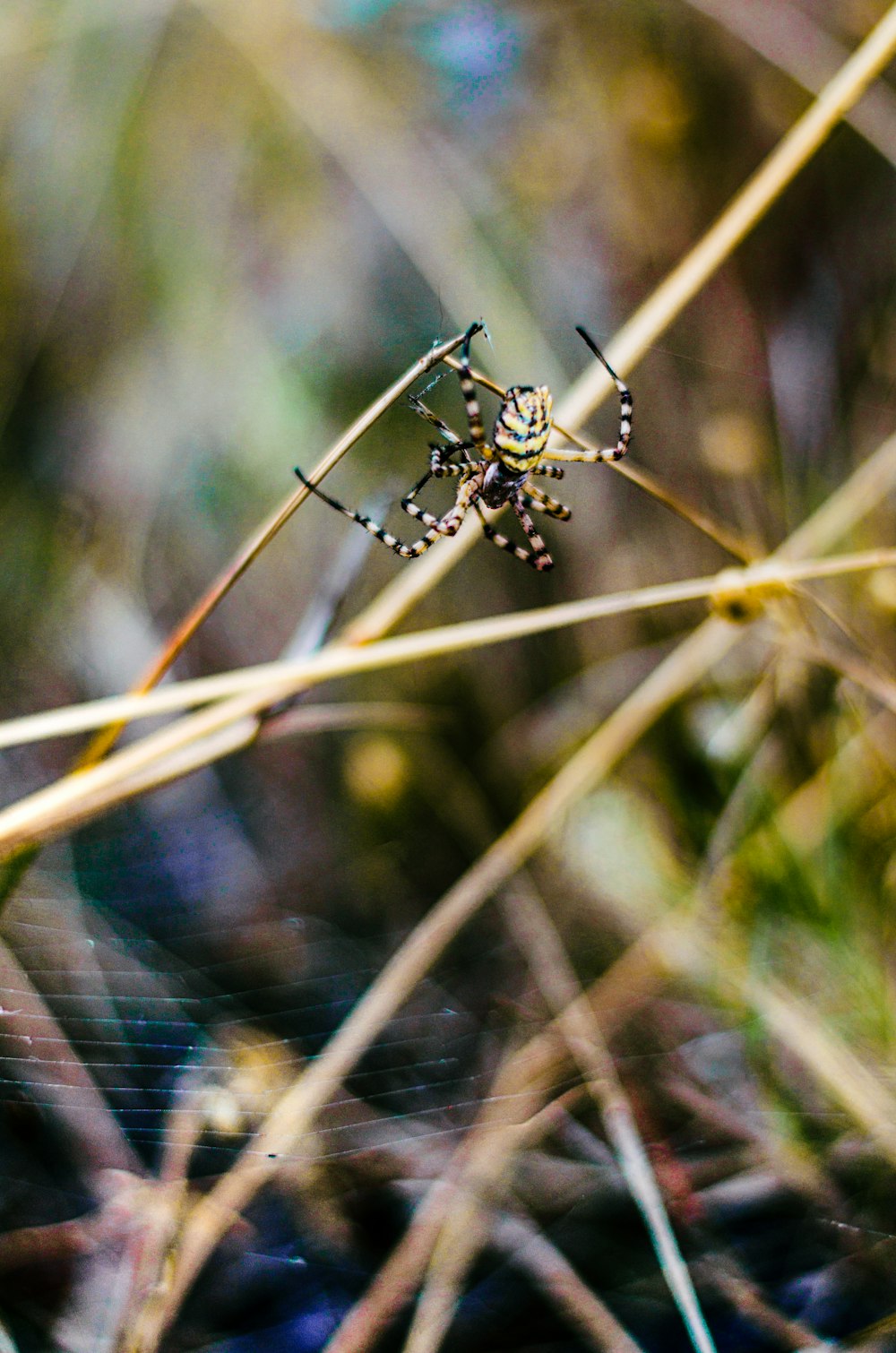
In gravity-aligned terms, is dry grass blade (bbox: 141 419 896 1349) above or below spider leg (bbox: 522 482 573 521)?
below

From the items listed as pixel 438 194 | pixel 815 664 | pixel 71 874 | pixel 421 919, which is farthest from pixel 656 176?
pixel 71 874

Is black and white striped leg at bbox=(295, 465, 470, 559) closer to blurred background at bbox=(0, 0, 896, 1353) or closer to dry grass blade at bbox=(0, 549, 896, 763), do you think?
blurred background at bbox=(0, 0, 896, 1353)

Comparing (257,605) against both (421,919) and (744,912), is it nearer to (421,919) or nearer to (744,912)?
(421,919)

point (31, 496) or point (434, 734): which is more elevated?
point (31, 496)

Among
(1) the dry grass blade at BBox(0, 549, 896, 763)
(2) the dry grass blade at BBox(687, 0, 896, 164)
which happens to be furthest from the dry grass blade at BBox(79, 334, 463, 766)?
(2) the dry grass blade at BBox(687, 0, 896, 164)

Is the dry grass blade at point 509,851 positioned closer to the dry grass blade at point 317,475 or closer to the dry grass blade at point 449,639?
the dry grass blade at point 449,639

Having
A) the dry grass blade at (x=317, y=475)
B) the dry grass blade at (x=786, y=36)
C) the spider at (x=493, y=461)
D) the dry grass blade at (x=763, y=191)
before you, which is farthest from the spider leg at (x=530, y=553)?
the dry grass blade at (x=786, y=36)
